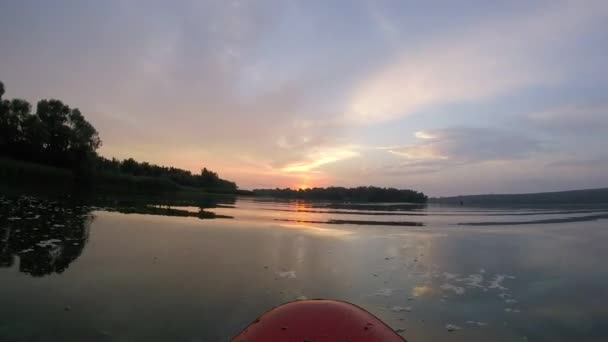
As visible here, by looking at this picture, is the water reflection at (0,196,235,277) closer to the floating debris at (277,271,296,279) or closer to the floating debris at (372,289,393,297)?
the floating debris at (277,271,296,279)

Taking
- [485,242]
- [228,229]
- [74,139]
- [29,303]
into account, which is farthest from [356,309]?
[74,139]

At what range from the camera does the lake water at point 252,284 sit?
4.47 metres

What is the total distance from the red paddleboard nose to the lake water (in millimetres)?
1685

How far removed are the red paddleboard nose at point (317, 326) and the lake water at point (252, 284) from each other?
1685 millimetres

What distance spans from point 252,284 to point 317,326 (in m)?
3.91

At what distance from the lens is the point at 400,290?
256 inches

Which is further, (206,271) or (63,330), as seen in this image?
(206,271)

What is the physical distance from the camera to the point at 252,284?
249 inches

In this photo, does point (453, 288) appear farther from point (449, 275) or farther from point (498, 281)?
point (498, 281)

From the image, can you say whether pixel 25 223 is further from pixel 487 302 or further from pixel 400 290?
pixel 487 302

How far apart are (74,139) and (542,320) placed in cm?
6981

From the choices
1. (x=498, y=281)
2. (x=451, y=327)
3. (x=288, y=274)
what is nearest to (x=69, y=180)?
(x=288, y=274)

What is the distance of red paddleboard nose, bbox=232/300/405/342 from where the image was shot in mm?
2547

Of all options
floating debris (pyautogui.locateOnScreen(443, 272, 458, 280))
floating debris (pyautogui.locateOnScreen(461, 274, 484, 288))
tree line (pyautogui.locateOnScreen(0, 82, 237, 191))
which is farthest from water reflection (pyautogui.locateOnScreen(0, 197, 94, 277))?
tree line (pyautogui.locateOnScreen(0, 82, 237, 191))
